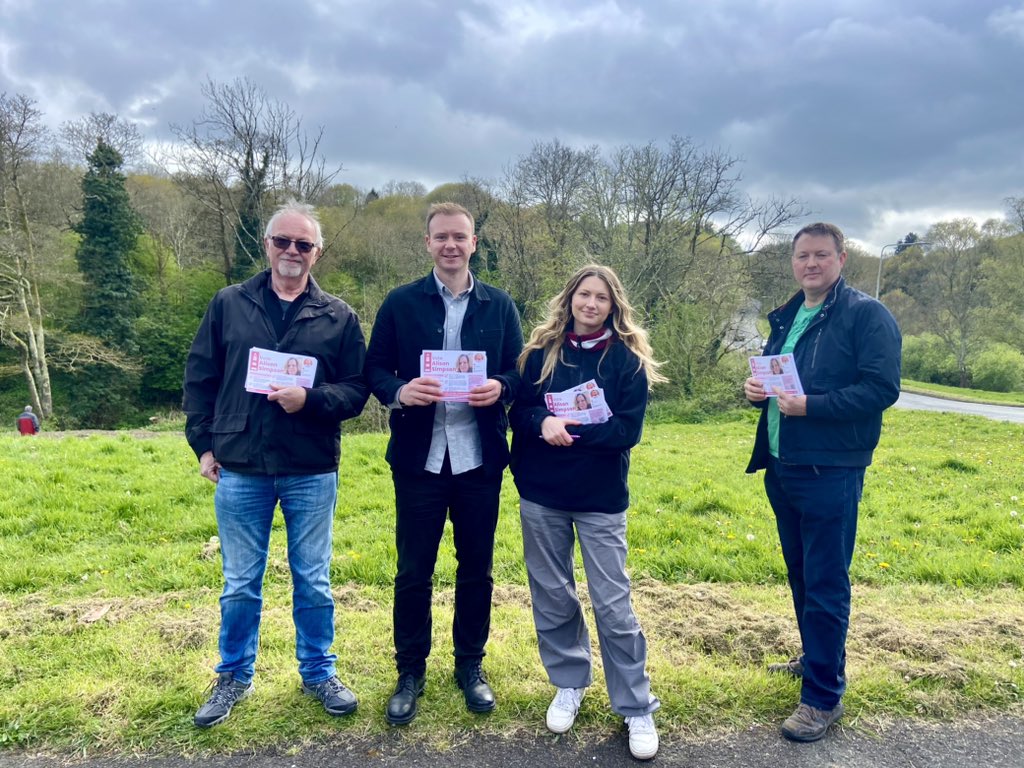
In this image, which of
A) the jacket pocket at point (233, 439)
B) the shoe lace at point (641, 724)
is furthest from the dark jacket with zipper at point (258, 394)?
the shoe lace at point (641, 724)

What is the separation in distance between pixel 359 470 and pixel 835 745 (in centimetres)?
706

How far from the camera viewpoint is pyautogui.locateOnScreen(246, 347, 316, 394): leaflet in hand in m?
3.11

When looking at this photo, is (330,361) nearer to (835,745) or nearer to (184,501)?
(835,745)

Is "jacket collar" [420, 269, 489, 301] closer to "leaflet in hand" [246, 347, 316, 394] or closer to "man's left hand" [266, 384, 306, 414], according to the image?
"leaflet in hand" [246, 347, 316, 394]

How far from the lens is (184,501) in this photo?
278 inches

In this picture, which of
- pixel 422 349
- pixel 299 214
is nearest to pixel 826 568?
pixel 422 349

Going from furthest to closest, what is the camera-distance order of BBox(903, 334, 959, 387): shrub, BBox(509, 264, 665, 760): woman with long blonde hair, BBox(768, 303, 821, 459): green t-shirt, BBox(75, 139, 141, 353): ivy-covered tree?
BBox(903, 334, 959, 387): shrub, BBox(75, 139, 141, 353): ivy-covered tree, BBox(768, 303, 821, 459): green t-shirt, BBox(509, 264, 665, 760): woman with long blonde hair

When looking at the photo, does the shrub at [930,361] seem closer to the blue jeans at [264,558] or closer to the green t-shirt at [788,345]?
the green t-shirt at [788,345]

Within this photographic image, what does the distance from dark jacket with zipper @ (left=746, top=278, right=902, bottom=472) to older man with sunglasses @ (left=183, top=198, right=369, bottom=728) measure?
2419mm

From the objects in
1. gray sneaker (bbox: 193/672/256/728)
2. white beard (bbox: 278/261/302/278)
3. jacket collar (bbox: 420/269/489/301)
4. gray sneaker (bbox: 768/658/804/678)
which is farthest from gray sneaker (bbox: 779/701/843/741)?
white beard (bbox: 278/261/302/278)

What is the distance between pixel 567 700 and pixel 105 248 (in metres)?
33.8

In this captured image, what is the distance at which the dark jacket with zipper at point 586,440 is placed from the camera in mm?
3143

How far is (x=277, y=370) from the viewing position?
3.15 m

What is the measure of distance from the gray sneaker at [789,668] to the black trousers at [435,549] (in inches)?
70.5
